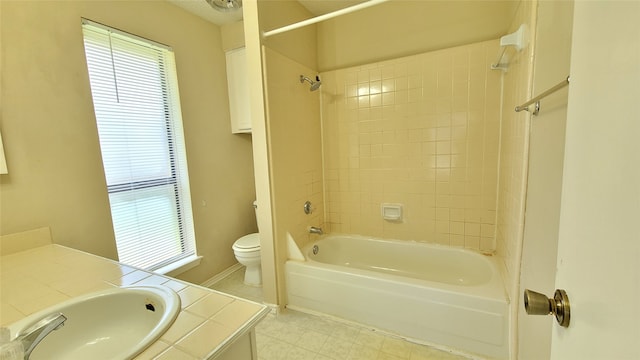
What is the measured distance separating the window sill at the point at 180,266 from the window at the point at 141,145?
0.04 meters

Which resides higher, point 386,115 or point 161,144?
point 386,115

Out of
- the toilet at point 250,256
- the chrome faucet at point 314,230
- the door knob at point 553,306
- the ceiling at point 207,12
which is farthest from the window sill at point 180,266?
the door knob at point 553,306

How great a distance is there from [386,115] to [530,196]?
133 cm

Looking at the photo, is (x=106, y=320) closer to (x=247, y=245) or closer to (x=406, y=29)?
(x=247, y=245)

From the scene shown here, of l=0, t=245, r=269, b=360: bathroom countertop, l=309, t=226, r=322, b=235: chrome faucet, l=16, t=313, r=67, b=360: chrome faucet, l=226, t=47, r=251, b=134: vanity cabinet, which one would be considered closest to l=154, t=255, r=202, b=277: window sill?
l=0, t=245, r=269, b=360: bathroom countertop

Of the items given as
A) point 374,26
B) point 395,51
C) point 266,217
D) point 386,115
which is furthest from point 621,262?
point 374,26

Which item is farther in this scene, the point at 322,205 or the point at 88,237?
the point at 322,205

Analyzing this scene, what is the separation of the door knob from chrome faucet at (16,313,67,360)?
1078mm

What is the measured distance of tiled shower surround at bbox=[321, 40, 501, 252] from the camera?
1.96 metres

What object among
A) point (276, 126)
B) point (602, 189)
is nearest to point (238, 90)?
point (276, 126)

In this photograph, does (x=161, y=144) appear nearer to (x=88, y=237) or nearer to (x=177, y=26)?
(x=88, y=237)

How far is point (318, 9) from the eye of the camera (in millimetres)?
2301

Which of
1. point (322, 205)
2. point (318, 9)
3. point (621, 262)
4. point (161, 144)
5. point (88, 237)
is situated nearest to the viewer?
point (621, 262)

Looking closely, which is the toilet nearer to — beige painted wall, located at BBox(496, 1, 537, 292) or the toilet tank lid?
the toilet tank lid
